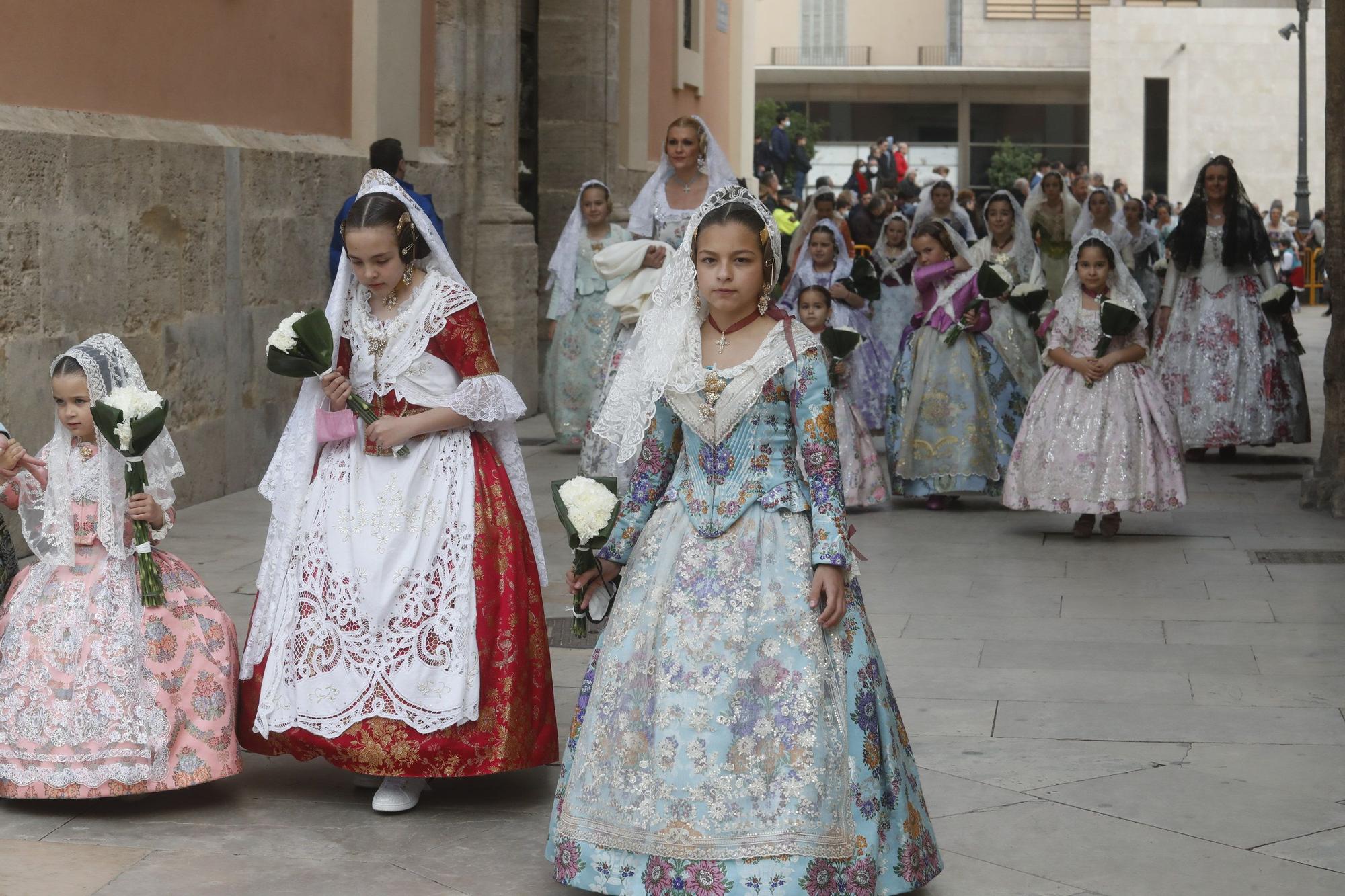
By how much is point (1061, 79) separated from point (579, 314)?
126 ft

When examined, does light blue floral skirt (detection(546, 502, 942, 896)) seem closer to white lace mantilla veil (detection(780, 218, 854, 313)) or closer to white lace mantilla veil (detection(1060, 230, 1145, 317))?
white lace mantilla veil (detection(1060, 230, 1145, 317))

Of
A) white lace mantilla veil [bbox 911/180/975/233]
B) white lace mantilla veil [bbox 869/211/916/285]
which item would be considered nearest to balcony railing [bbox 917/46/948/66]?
white lace mantilla veil [bbox 869/211/916/285]

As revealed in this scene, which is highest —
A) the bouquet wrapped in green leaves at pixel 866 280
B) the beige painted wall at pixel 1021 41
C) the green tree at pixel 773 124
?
the beige painted wall at pixel 1021 41

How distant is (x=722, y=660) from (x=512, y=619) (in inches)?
40.3

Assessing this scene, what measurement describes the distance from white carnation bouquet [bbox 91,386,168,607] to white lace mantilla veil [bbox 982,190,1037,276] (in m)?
7.33

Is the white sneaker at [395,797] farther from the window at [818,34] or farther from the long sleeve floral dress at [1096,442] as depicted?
the window at [818,34]

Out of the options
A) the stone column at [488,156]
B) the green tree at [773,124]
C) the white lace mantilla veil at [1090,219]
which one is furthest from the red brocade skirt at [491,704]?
the green tree at [773,124]

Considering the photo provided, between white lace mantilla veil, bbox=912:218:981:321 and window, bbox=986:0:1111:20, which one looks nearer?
white lace mantilla veil, bbox=912:218:981:321

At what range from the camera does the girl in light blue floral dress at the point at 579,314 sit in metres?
12.1

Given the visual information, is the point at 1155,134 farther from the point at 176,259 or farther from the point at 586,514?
the point at 586,514

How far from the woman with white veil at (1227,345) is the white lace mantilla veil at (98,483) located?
28.5 feet

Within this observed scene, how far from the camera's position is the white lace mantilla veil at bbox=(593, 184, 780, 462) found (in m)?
4.42

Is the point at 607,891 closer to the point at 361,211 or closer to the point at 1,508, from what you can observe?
the point at 361,211

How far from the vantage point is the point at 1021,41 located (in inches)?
1909
